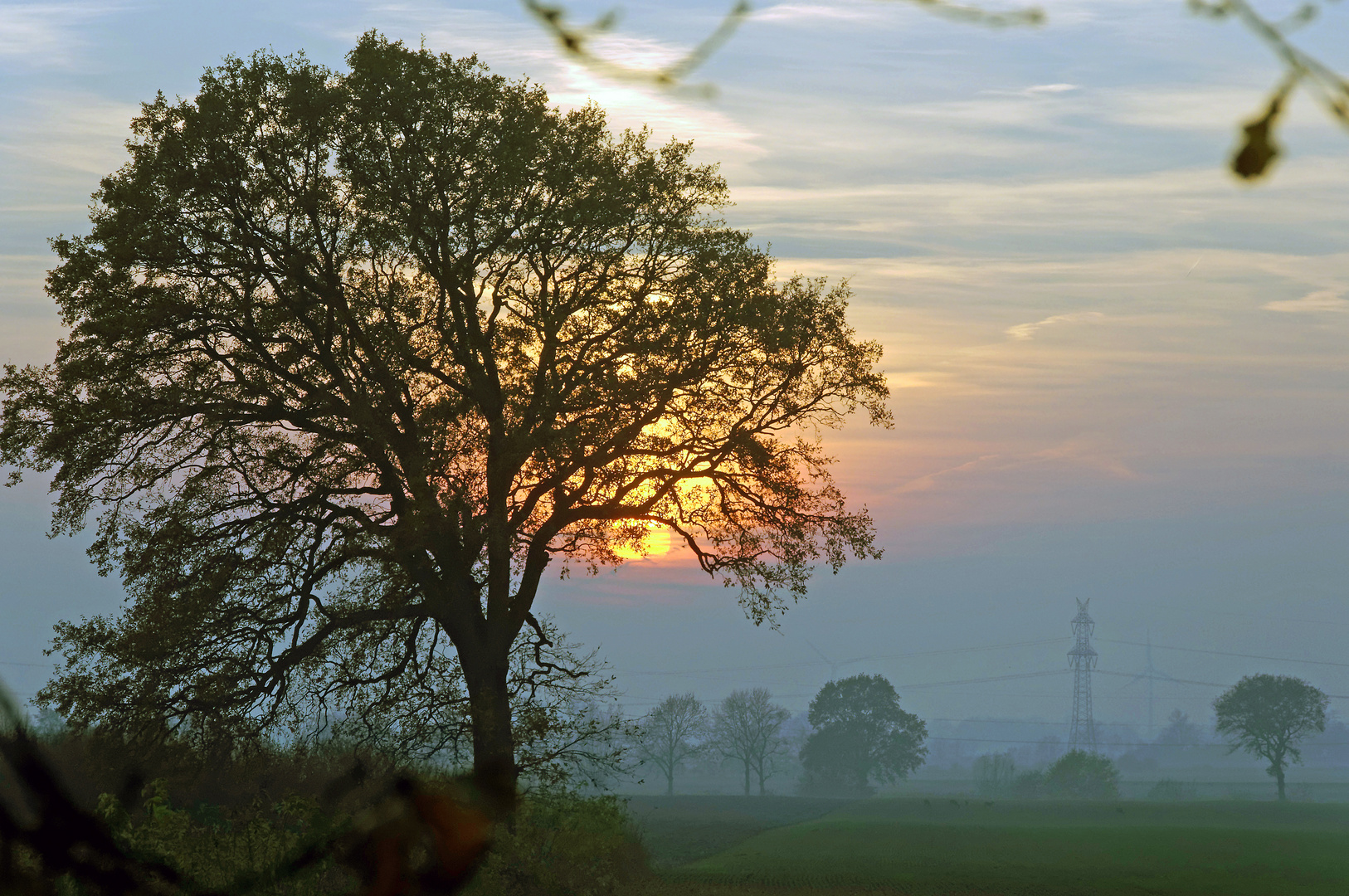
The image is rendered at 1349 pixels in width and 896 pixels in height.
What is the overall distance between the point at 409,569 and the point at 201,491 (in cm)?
448

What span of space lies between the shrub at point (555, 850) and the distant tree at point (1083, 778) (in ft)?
487

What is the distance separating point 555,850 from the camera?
2402 cm

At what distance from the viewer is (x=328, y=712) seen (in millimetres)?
24969

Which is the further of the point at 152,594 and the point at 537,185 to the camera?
the point at 537,185

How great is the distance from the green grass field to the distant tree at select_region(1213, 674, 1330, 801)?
683 inches

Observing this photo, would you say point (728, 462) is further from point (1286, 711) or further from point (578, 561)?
point (1286, 711)

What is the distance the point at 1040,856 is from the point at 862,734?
88596 millimetres

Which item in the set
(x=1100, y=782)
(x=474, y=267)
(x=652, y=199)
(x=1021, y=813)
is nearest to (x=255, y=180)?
(x=474, y=267)

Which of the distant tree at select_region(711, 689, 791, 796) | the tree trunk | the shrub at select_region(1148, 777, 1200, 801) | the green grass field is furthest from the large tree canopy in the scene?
the shrub at select_region(1148, 777, 1200, 801)

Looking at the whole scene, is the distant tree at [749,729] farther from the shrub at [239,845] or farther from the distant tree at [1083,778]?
the shrub at [239,845]

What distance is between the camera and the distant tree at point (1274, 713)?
136750mm

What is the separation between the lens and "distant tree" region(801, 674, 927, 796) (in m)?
155

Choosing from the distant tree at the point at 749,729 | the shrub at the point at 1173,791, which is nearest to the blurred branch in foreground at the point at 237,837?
the distant tree at the point at 749,729

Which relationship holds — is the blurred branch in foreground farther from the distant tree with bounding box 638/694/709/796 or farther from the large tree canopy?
the distant tree with bounding box 638/694/709/796
